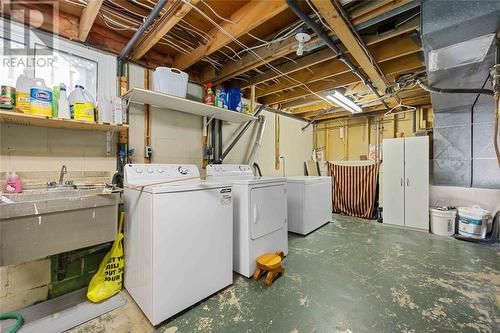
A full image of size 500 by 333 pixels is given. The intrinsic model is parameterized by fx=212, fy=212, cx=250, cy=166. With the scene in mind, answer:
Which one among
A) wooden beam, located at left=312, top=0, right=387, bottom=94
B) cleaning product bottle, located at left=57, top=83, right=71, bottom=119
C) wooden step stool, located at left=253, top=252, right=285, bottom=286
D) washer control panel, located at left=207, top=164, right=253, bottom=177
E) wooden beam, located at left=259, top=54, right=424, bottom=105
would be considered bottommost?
wooden step stool, located at left=253, top=252, right=285, bottom=286

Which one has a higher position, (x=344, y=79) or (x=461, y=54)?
Result: (x=344, y=79)

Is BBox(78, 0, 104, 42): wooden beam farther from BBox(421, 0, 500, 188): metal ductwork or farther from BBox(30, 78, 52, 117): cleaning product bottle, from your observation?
BBox(421, 0, 500, 188): metal ductwork

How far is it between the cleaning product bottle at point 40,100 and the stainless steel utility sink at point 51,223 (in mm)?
609

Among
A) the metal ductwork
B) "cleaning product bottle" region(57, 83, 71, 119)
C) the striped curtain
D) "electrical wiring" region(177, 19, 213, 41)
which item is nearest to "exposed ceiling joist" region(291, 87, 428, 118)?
the metal ductwork

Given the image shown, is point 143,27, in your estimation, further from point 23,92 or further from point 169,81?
point 23,92

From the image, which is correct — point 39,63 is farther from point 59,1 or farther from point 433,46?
point 433,46

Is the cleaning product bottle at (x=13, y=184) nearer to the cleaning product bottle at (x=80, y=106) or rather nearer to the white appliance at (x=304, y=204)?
the cleaning product bottle at (x=80, y=106)

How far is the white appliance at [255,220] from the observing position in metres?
2.14

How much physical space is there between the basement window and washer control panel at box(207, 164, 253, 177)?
93.0 inches

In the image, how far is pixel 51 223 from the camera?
1.34m

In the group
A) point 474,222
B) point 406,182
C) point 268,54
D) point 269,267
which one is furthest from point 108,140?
point 474,222

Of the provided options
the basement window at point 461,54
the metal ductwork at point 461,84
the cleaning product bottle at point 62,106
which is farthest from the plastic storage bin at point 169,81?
the basement window at point 461,54

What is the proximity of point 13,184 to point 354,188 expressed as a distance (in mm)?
5142

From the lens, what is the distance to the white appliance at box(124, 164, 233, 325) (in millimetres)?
1527
